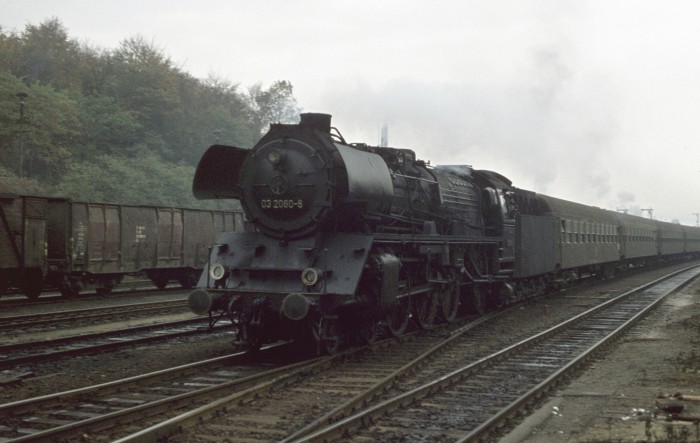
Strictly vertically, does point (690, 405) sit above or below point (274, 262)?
below

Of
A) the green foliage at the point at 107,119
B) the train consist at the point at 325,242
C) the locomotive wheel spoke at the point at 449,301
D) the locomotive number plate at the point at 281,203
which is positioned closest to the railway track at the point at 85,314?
the train consist at the point at 325,242

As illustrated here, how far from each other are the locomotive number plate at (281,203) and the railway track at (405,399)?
240 centimetres

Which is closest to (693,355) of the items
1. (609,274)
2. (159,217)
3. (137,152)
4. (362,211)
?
(362,211)

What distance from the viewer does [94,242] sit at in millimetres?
20656

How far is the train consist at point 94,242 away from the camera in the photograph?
1814cm

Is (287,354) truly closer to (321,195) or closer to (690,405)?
(321,195)

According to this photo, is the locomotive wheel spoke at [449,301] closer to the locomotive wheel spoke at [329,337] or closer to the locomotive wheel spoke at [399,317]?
the locomotive wheel spoke at [399,317]

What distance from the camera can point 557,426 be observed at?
7047 millimetres

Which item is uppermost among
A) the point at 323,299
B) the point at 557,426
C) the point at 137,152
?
the point at 137,152

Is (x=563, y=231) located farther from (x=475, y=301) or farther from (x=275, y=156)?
(x=275, y=156)

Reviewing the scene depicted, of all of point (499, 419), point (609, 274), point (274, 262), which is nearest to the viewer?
point (499, 419)

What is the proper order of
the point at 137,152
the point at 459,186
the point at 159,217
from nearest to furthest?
the point at 459,186
the point at 159,217
the point at 137,152

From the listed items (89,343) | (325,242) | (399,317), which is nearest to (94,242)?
(89,343)

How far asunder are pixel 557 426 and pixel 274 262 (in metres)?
4.78
